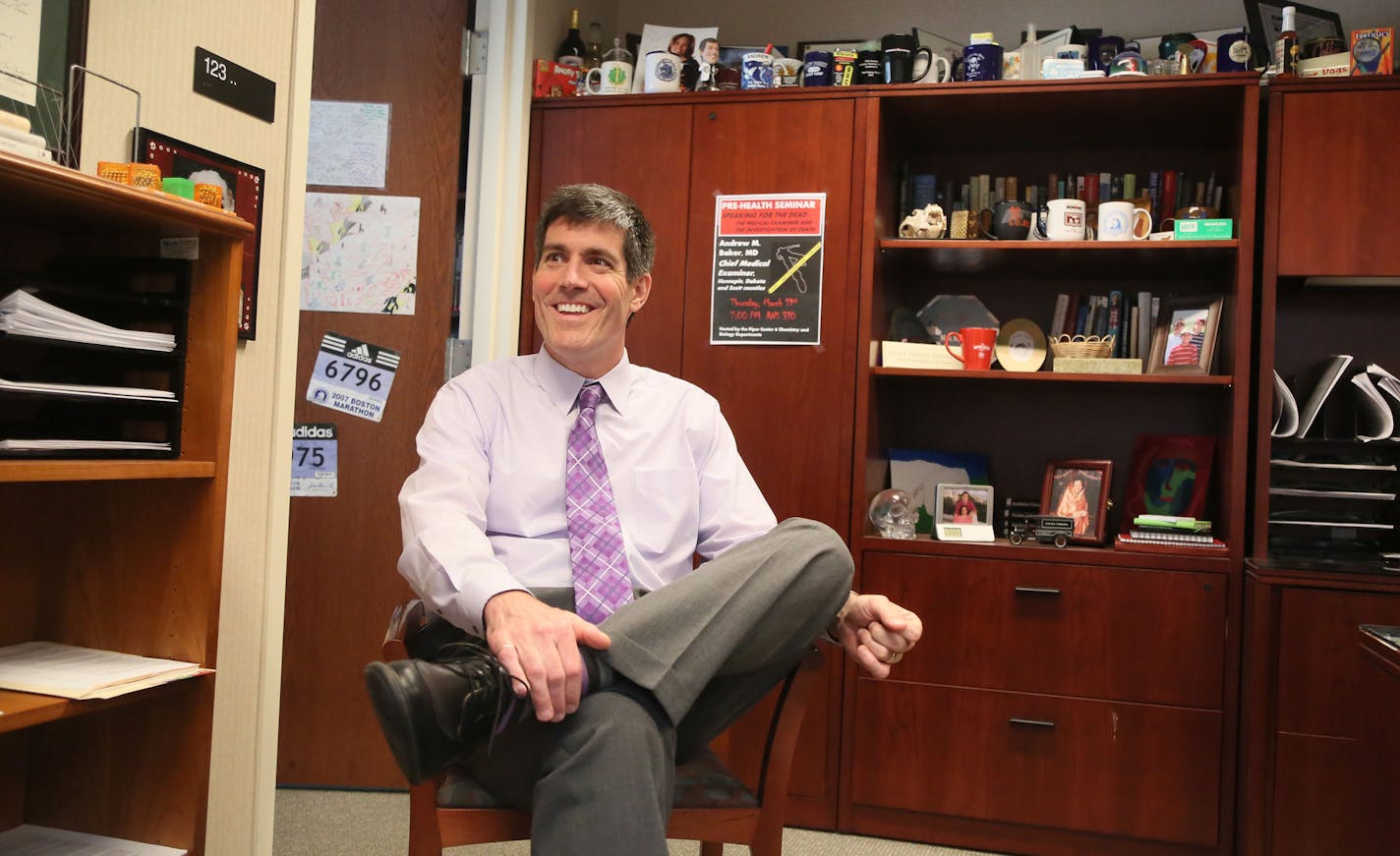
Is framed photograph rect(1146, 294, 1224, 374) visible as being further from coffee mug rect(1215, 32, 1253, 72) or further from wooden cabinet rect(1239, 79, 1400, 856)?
coffee mug rect(1215, 32, 1253, 72)

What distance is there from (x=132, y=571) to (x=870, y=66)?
6.80 ft

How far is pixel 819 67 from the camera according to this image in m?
2.75

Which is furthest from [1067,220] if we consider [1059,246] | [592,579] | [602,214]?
[592,579]

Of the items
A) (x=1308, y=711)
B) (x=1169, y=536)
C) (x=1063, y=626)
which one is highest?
(x=1169, y=536)

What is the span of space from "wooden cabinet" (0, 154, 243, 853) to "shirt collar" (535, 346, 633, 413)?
561mm

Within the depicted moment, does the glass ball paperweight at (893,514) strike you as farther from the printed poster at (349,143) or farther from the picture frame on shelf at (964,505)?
the printed poster at (349,143)

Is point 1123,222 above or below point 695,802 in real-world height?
above

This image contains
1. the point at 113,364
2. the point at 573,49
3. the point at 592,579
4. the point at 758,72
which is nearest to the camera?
the point at 113,364

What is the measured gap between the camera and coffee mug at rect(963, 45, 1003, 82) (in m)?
2.64

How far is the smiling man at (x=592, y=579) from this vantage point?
1231 millimetres

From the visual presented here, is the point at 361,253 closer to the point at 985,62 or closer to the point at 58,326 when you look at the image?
the point at 58,326

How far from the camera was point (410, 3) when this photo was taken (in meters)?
2.72

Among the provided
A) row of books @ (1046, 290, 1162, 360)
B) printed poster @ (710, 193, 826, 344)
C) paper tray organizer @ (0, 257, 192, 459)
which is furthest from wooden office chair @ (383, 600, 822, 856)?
row of books @ (1046, 290, 1162, 360)

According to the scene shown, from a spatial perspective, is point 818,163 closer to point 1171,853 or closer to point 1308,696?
point 1308,696
